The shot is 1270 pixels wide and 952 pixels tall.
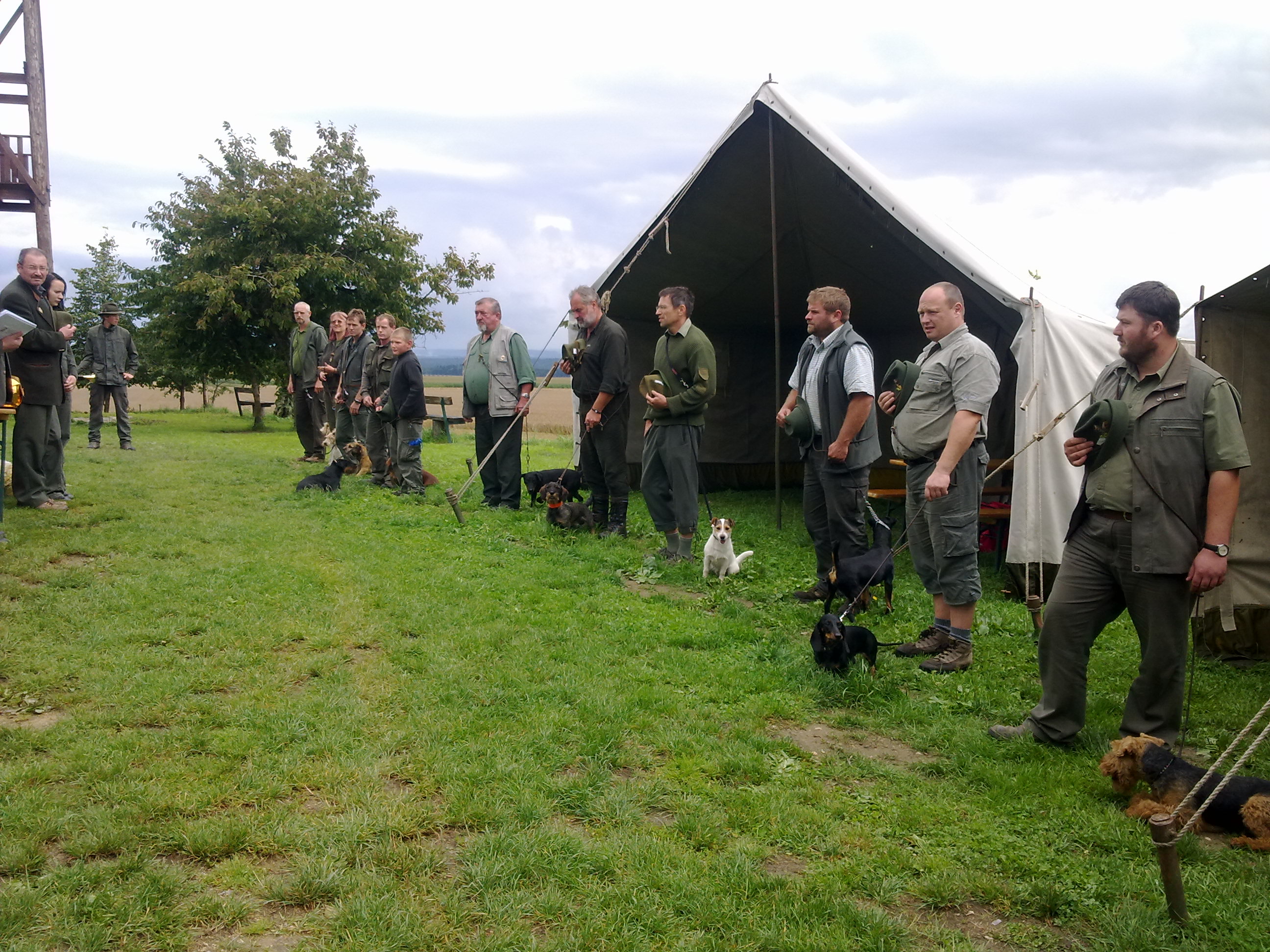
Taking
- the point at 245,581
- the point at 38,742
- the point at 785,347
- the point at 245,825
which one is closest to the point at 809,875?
the point at 245,825

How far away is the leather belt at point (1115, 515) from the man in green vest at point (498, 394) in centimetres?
616

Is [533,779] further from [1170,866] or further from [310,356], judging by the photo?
[310,356]

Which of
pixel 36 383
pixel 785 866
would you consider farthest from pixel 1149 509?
pixel 36 383

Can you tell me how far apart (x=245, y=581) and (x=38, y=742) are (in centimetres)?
247

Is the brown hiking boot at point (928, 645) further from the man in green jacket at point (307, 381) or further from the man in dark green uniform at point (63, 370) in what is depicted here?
the man in green jacket at point (307, 381)

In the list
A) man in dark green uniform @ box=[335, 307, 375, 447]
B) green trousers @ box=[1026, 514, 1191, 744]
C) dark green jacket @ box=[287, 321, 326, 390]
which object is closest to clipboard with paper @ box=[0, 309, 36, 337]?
man in dark green uniform @ box=[335, 307, 375, 447]

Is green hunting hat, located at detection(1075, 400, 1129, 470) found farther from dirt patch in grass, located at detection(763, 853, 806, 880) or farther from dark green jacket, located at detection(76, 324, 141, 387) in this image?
dark green jacket, located at detection(76, 324, 141, 387)

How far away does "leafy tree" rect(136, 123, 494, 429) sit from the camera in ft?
64.4

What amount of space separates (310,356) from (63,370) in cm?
418

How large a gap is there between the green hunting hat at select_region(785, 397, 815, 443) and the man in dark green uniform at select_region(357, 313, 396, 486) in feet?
Answer: 18.2

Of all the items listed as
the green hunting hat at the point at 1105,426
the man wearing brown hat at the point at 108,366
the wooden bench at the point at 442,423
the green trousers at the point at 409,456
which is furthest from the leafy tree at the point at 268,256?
the green hunting hat at the point at 1105,426

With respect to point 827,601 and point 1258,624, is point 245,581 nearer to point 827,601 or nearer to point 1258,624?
point 827,601

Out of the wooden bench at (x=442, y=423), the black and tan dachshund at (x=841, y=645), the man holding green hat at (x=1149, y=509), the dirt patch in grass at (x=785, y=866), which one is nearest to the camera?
the dirt patch in grass at (x=785, y=866)

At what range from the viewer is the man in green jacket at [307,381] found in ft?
39.2
